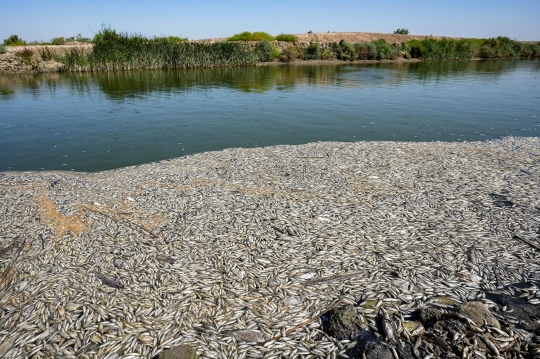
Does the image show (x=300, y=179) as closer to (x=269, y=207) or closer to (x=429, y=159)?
(x=269, y=207)

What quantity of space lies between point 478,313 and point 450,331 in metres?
0.63

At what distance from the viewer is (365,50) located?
247ft

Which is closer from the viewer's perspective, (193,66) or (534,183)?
(534,183)

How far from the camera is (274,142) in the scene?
53.3ft

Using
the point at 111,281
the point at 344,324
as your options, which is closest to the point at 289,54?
the point at 111,281

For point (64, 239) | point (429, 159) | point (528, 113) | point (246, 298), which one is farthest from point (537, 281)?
point (528, 113)

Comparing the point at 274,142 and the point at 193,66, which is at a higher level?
the point at 193,66

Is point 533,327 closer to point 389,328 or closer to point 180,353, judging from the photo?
point 389,328

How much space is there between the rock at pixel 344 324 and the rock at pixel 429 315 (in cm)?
86

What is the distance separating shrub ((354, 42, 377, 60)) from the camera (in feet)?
244

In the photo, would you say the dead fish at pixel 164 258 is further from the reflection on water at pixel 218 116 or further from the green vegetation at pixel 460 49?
the green vegetation at pixel 460 49

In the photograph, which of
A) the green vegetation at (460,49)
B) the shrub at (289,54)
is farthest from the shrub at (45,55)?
the green vegetation at (460,49)

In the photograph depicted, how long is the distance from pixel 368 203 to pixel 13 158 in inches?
576

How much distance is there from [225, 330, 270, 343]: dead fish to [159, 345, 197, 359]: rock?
0.56 meters
